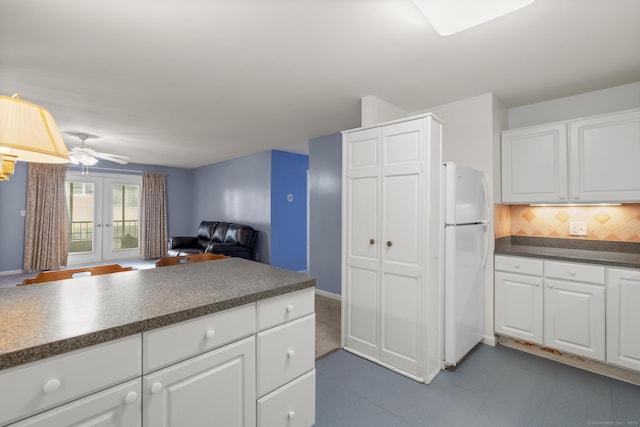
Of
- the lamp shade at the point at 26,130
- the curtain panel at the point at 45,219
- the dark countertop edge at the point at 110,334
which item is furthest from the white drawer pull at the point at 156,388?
the curtain panel at the point at 45,219

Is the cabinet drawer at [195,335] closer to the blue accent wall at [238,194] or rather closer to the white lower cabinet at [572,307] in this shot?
the white lower cabinet at [572,307]

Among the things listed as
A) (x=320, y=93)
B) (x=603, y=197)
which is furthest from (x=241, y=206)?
(x=603, y=197)

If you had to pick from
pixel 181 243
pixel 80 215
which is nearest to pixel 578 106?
pixel 181 243

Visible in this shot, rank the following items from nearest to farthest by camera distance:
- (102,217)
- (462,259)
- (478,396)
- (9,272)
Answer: (478,396) < (462,259) < (9,272) < (102,217)

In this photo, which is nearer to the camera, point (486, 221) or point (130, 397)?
point (130, 397)

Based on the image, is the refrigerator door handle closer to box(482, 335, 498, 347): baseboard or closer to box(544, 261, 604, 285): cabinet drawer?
box(544, 261, 604, 285): cabinet drawer

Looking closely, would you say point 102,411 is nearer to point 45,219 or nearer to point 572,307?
point 572,307

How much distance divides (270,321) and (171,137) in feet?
14.3

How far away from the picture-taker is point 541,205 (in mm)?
3086

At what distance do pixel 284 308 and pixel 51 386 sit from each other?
86 cm

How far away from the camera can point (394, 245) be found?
240 centimetres

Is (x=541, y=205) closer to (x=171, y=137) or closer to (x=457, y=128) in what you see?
(x=457, y=128)

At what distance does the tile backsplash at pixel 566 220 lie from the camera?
2.67 m

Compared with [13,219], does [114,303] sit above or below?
below
